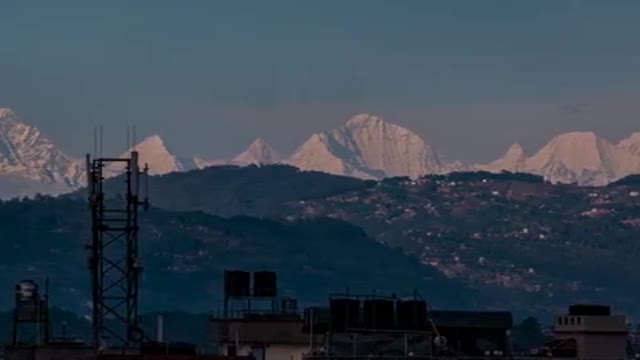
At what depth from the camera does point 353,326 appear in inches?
2746

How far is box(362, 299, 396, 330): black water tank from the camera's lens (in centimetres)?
7006

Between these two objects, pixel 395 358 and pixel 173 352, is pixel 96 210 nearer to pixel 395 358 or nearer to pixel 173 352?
pixel 173 352

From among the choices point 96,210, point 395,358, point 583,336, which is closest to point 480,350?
point 583,336

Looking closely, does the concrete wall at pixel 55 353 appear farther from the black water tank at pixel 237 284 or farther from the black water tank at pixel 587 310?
the black water tank at pixel 237 284

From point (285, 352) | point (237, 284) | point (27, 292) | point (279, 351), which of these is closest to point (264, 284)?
point (237, 284)

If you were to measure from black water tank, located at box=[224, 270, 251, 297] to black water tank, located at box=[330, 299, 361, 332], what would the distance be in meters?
27.4

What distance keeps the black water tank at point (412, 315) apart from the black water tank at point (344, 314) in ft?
4.01

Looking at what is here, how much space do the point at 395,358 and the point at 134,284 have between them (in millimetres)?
18617

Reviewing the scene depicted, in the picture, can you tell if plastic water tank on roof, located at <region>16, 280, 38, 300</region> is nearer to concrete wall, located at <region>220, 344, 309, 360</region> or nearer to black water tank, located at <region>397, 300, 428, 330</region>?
concrete wall, located at <region>220, 344, 309, 360</region>

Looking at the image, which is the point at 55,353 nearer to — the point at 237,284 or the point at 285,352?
the point at 285,352

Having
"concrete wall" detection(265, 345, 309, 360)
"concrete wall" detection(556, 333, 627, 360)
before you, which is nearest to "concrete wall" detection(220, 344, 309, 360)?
"concrete wall" detection(265, 345, 309, 360)

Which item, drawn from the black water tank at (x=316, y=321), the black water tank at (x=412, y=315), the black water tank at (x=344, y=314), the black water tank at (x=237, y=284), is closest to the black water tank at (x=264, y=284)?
the black water tank at (x=237, y=284)

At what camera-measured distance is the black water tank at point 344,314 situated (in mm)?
69812

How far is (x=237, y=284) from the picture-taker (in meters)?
99.0
